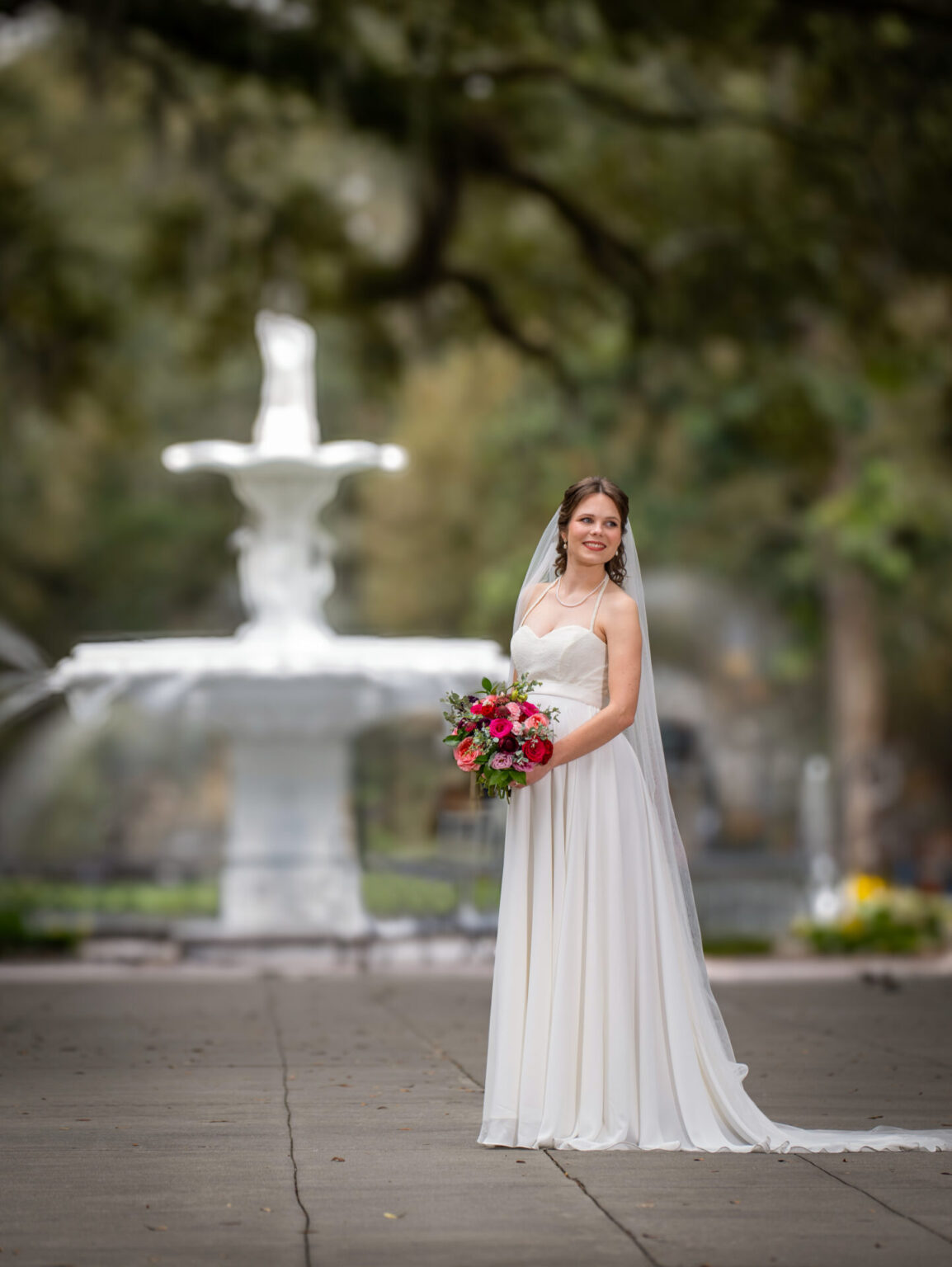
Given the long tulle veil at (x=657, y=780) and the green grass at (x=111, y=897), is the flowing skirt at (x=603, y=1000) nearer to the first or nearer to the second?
the long tulle veil at (x=657, y=780)

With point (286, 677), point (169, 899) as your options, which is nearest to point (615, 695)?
point (286, 677)

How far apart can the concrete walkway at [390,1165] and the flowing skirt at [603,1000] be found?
0.50ft

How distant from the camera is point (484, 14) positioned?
2011cm

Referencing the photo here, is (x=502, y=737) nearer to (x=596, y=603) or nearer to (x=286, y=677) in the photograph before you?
(x=596, y=603)

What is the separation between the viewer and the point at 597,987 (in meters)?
5.91

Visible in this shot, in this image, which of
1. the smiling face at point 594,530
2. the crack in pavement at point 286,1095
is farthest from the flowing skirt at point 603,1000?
the crack in pavement at point 286,1095

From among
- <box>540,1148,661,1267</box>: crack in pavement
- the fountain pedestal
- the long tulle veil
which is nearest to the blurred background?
the fountain pedestal

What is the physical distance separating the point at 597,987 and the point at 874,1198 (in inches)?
46.0

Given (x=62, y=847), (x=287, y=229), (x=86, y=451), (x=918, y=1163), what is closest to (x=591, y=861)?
(x=918, y=1163)

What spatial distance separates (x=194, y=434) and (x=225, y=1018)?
104ft

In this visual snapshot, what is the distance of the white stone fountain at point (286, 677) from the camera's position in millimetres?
13234

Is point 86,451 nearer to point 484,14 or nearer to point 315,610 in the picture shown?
point 484,14

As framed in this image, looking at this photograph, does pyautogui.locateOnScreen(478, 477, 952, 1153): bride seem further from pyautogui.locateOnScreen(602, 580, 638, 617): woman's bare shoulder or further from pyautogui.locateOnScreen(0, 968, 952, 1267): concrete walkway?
pyautogui.locateOnScreen(0, 968, 952, 1267): concrete walkway

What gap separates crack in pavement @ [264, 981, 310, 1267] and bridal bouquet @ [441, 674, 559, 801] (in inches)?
47.7
